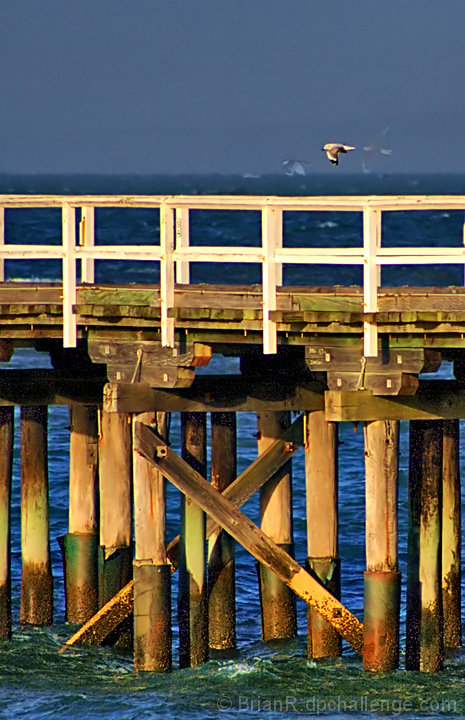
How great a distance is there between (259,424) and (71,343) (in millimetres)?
2699

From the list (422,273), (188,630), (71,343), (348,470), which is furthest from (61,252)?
(422,273)

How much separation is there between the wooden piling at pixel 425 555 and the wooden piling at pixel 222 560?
244cm

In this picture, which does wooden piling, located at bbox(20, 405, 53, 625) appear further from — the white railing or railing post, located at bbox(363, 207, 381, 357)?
railing post, located at bbox(363, 207, 381, 357)

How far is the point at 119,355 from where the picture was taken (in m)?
16.9

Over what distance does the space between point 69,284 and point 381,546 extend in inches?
163

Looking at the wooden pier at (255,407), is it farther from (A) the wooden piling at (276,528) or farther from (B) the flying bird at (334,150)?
(B) the flying bird at (334,150)

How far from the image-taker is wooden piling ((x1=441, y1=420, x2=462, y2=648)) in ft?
60.0

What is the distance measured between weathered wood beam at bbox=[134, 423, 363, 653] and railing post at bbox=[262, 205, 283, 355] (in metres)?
1.63

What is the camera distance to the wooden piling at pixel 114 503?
60.7ft

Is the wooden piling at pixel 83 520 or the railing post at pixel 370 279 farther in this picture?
the wooden piling at pixel 83 520

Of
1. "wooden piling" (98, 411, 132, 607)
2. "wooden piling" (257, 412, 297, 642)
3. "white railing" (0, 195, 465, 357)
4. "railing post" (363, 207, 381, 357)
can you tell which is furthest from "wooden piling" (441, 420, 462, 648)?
"wooden piling" (98, 411, 132, 607)

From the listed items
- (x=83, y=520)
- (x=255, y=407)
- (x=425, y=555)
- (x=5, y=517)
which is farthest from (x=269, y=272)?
(x=83, y=520)

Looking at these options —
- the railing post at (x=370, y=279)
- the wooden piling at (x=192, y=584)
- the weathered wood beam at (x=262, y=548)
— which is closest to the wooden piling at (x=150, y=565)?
the weathered wood beam at (x=262, y=548)

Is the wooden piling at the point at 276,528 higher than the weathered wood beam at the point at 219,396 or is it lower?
lower
